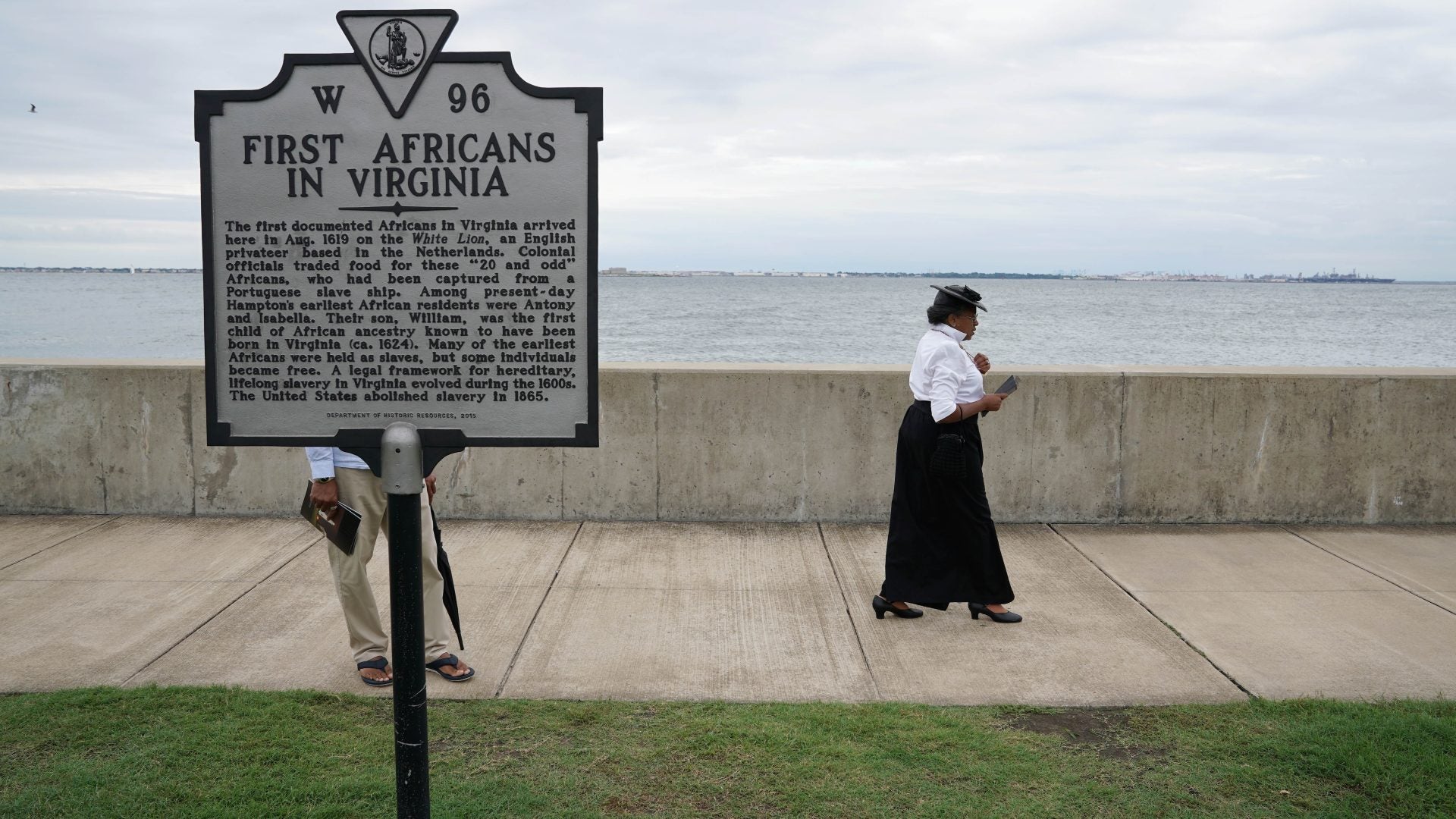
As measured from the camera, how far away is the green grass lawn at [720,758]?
12.2 ft

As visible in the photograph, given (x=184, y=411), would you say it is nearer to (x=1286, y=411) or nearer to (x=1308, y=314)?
(x=1286, y=411)

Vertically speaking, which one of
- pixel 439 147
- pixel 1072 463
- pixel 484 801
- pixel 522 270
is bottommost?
pixel 484 801

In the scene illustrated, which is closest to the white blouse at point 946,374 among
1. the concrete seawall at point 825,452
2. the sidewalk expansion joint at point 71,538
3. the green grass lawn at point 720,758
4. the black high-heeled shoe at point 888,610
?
the black high-heeled shoe at point 888,610

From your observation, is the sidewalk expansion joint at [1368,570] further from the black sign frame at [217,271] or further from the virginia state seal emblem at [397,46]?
the virginia state seal emblem at [397,46]

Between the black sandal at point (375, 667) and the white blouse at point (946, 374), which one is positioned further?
the white blouse at point (946, 374)

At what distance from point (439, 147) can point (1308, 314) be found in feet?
374

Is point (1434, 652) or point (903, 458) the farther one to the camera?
point (903, 458)

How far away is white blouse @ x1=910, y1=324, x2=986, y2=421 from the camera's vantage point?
5602mm

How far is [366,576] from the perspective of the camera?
15.9ft

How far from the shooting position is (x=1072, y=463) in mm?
7969

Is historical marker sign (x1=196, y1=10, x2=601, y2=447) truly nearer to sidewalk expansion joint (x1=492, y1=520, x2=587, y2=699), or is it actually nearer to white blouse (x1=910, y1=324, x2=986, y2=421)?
sidewalk expansion joint (x1=492, y1=520, x2=587, y2=699)

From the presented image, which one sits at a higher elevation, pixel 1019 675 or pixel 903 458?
pixel 903 458

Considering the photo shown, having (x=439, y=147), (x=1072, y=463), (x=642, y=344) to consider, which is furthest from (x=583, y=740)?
(x=642, y=344)

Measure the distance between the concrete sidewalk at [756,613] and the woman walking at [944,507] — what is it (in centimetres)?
18
